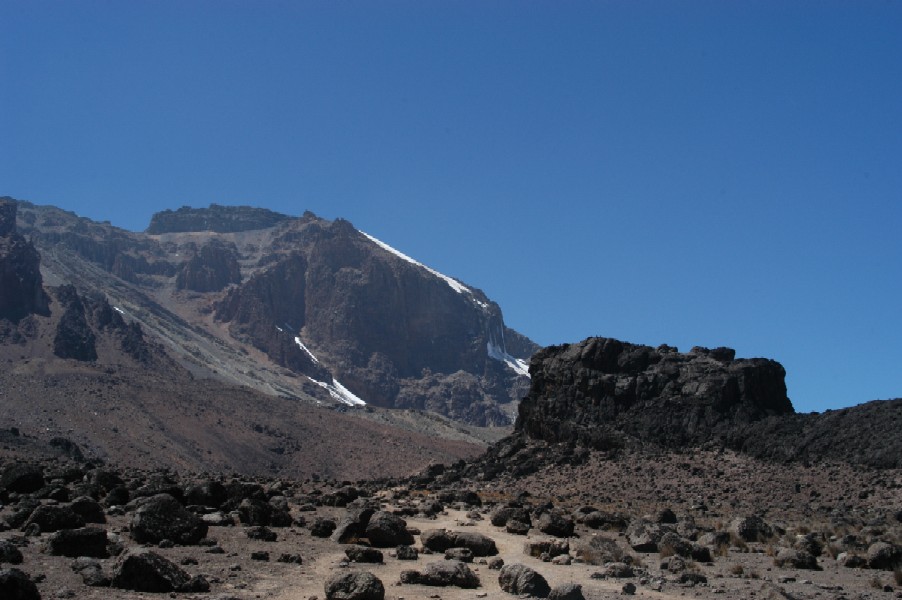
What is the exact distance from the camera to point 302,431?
6560 inches

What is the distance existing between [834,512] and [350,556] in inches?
1209

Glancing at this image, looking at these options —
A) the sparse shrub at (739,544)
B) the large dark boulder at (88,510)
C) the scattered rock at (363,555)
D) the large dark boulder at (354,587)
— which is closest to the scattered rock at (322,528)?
the scattered rock at (363,555)

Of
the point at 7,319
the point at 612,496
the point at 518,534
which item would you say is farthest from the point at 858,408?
the point at 7,319

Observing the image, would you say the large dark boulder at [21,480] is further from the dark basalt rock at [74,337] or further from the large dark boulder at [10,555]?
the dark basalt rock at [74,337]

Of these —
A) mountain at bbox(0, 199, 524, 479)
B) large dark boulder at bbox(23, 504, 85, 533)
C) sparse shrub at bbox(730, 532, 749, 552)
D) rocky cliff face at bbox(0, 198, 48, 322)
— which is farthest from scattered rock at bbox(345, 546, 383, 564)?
rocky cliff face at bbox(0, 198, 48, 322)

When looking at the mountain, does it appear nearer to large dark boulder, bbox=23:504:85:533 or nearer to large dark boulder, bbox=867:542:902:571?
large dark boulder, bbox=23:504:85:533

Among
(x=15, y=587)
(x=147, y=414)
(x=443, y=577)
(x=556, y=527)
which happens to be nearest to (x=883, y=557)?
(x=556, y=527)

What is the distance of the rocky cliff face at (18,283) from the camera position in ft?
597

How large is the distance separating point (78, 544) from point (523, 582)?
10076 mm

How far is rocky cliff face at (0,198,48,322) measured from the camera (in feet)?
597

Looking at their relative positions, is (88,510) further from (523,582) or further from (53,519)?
(523,582)

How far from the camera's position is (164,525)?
22891mm

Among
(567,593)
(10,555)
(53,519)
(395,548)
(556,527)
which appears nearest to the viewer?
(567,593)

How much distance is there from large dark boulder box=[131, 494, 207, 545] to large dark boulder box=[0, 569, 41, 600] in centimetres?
772
